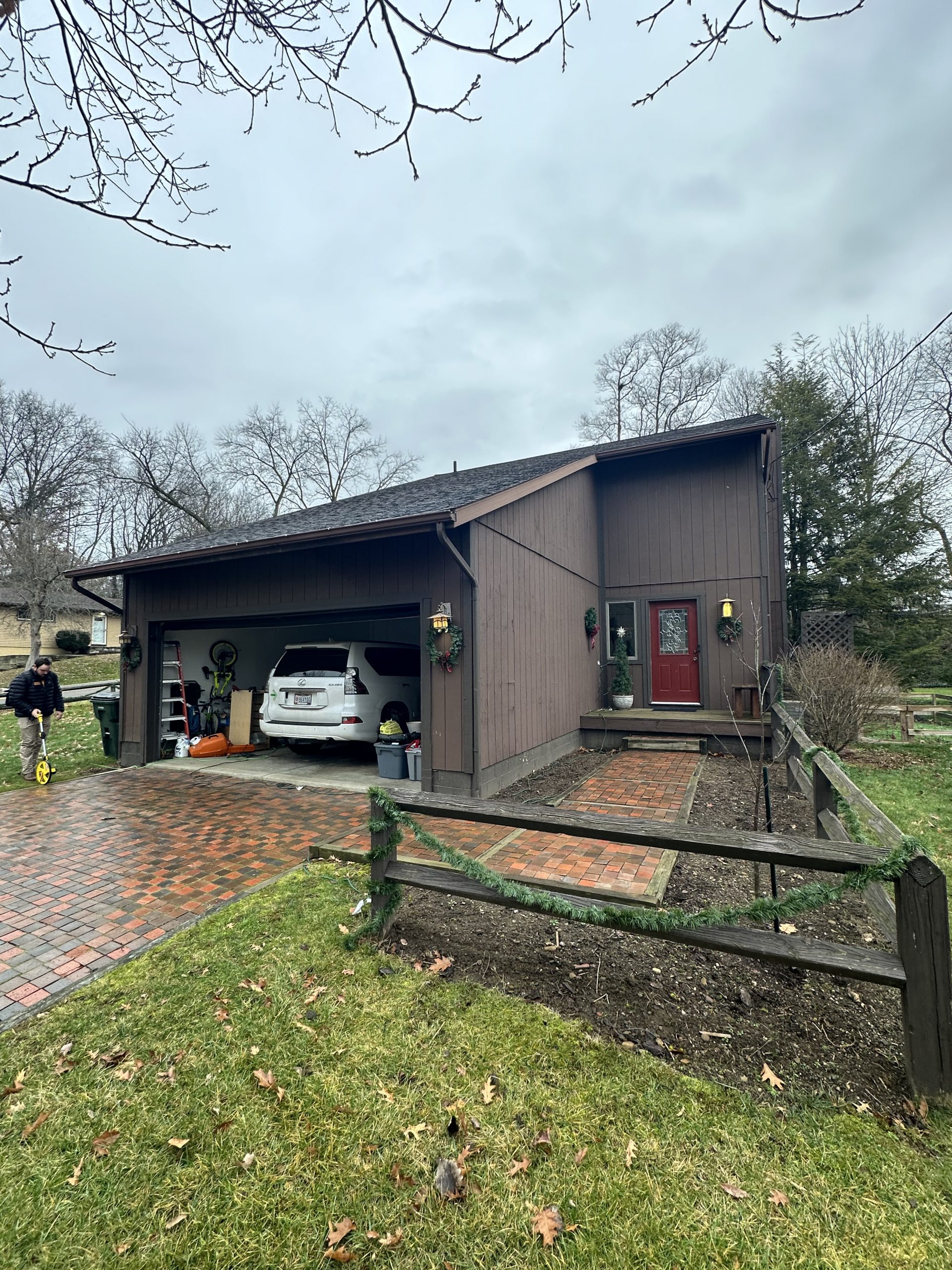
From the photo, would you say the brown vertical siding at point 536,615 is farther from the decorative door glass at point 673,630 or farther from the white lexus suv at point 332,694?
the white lexus suv at point 332,694

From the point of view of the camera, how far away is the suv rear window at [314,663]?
7566 millimetres

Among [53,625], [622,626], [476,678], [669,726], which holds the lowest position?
[669,726]

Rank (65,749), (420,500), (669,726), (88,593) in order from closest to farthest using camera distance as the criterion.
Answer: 1. (420,500)
2. (88,593)
3. (669,726)
4. (65,749)

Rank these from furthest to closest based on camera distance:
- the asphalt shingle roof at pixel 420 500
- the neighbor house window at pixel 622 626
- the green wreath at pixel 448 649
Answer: the neighbor house window at pixel 622 626 → the asphalt shingle roof at pixel 420 500 → the green wreath at pixel 448 649

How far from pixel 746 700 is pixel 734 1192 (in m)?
8.82

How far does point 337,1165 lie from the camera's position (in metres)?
1.75

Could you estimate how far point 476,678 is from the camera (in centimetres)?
602

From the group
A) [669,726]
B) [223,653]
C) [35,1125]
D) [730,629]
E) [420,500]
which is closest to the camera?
[35,1125]

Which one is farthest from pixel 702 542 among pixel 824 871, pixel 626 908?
pixel 626 908

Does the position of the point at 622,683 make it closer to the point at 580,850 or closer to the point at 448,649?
the point at 448,649

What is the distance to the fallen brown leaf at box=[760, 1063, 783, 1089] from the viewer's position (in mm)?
2061

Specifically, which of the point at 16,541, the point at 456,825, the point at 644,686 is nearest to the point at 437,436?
the point at 16,541

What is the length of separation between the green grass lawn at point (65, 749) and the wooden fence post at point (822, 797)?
871 cm

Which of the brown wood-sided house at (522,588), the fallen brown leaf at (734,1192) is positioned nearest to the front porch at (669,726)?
the brown wood-sided house at (522,588)
